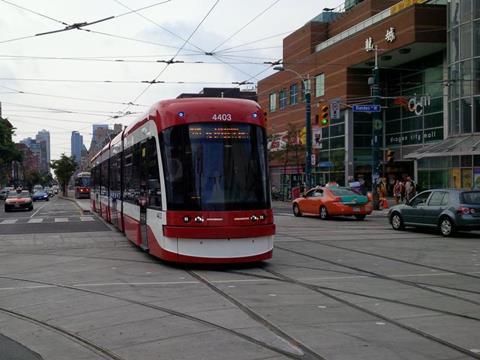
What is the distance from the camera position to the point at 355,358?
5777 millimetres

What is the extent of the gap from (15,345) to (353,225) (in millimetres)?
17874

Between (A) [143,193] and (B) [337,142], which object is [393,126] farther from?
(A) [143,193]

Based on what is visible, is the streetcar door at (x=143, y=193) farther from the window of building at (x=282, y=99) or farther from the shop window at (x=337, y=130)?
the window of building at (x=282, y=99)

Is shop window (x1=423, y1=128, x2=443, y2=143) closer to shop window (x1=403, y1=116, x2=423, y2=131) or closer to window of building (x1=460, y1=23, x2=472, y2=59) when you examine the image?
shop window (x1=403, y1=116, x2=423, y2=131)

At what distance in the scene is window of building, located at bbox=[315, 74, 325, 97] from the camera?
55.6 metres

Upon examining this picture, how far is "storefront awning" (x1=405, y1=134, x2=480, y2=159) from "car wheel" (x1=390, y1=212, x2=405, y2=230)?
1581 centimetres

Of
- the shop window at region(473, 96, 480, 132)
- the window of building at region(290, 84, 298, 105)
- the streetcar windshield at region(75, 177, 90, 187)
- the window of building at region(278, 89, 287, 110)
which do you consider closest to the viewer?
the shop window at region(473, 96, 480, 132)

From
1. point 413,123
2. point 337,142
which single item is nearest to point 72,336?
point 413,123

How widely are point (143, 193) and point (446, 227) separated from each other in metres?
9.77

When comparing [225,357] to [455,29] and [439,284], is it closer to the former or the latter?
[439,284]

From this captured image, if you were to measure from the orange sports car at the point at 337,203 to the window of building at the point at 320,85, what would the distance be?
29.6m

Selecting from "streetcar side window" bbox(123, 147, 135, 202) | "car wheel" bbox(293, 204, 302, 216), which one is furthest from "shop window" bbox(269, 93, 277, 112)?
"streetcar side window" bbox(123, 147, 135, 202)

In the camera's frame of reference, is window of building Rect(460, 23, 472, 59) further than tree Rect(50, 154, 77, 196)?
No

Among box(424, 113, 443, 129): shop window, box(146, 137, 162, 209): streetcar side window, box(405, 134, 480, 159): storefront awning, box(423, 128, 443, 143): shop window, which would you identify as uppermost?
box(424, 113, 443, 129): shop window
